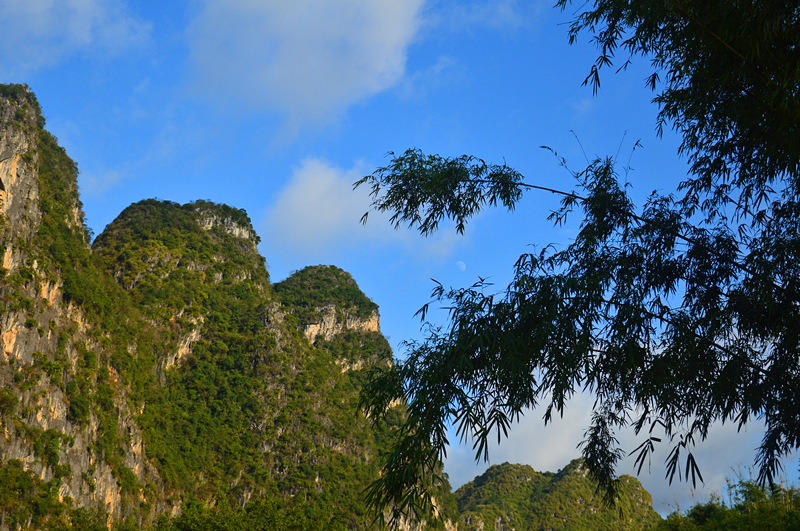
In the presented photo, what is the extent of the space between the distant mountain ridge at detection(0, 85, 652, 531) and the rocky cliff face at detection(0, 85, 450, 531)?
0.13m

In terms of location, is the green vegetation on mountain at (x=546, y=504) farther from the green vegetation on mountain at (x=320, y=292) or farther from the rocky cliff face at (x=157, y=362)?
the green vegetation on mountain at (x=320, y=292)

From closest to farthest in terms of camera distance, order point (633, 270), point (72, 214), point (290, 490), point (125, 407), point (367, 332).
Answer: point (633, 270) < point (125, 407) < point (72, 214) < point (290, 490) < point (367, 332)

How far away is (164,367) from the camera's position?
4828 cm

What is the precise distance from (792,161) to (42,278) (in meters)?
38.8

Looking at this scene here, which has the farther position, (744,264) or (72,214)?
(72,214)

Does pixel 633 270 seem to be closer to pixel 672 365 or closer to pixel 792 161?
pixel 672 365

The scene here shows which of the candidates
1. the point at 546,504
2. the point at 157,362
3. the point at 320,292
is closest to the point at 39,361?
the point at 157,362

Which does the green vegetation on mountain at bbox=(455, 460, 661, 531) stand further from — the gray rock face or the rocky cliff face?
the gray rock face

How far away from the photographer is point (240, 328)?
182ft

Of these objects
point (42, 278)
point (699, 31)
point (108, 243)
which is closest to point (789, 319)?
point (699, 31)

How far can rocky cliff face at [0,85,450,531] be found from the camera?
30219 mm

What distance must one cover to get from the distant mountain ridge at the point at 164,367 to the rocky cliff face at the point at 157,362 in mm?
132

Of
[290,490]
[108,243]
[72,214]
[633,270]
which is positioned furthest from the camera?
[108,243]

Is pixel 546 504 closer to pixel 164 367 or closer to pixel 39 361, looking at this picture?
pixel 164 367
